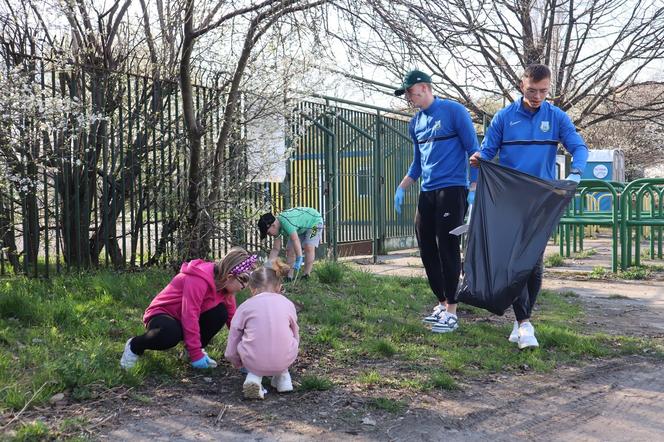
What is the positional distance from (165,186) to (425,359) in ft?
13.0

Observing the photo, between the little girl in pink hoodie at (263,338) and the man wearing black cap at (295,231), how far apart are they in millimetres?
3441

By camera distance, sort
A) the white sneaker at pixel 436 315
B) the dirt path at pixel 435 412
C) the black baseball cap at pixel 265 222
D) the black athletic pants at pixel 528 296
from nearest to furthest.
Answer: the dirt path at pixel 435 412
the black athletic pants at pixel 528 296
the white sneaker at pixel 436 315
the black baseball cap at pixel 265 222

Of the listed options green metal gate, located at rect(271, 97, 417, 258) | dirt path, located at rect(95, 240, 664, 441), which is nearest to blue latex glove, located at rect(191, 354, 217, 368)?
dirt path, located at rect(95, 240, 664, 441)

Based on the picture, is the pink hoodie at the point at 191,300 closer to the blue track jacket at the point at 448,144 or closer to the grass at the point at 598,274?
the blue track jacket at the point at 448,144

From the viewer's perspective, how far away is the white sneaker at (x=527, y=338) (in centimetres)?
469

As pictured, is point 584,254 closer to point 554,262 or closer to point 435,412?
point 554,262

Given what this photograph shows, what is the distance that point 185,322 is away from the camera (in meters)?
3.91

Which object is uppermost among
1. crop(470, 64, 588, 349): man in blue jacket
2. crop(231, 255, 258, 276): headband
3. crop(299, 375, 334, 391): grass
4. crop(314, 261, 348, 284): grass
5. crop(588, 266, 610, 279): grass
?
crop(470, 64, 588, 349): man in blue jacket

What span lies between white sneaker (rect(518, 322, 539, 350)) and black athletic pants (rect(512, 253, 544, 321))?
3.5 inches

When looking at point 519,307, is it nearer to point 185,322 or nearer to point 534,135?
point 534,135

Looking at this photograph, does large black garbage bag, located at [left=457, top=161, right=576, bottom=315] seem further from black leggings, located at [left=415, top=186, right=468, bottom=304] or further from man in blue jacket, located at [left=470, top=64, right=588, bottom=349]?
black leggings, located at [left=415, top=186, right=468, bottom=304]

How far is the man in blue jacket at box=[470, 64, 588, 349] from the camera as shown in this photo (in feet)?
15.2

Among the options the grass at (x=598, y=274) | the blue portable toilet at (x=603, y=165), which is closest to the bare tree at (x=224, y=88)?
the grass at (x=598, y=274)

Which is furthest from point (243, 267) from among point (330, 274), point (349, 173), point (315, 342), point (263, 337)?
point (349, 173)
